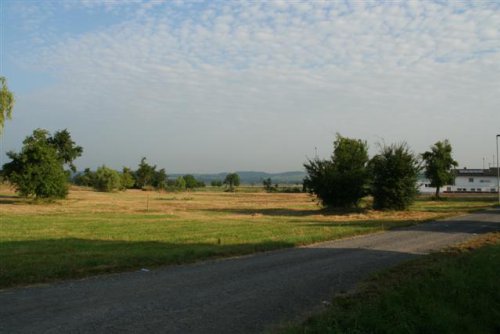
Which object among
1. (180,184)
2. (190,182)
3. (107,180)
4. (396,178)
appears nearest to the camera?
(396,178)

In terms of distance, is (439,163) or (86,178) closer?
(439,163)

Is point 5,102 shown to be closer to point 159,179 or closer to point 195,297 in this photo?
point 195,297

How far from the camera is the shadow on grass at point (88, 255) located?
10.8 metres

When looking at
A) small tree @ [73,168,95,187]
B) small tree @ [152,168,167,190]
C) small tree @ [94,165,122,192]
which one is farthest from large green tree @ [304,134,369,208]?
small tree @ [152,168,167,190]

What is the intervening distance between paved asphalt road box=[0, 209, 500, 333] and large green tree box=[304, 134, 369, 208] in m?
25.9

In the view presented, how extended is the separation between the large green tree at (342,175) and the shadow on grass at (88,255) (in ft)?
77.3

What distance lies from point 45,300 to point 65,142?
7186 cm

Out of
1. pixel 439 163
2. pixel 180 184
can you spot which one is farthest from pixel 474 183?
pixel 180 184

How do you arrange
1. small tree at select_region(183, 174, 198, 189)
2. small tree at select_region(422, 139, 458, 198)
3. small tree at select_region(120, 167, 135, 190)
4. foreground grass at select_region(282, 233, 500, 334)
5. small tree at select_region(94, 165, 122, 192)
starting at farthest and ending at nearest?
small tree at select_region(183, 174, 198, 189) < small tree at select_region(120, 167, 135, 190) < small tree at select_region(94, 165, 122, 192) < small tree at select_region(422, 139, 458, 198) < foreground grass at select_region(282, 233, 500, 334)

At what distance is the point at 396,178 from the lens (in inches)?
1532

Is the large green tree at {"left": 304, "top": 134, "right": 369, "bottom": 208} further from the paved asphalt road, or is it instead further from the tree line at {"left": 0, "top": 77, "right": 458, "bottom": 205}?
the paved asphalt road

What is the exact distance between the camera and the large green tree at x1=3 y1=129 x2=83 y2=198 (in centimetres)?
4978

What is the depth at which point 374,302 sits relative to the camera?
321 inches

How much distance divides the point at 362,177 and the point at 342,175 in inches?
66.5
